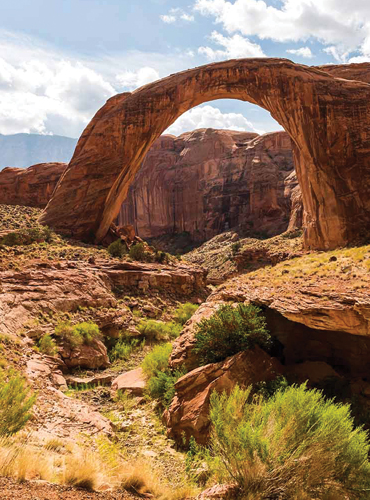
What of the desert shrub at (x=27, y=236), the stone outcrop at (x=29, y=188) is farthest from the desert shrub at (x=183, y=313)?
the stone outcrop at (x=29, y=188)

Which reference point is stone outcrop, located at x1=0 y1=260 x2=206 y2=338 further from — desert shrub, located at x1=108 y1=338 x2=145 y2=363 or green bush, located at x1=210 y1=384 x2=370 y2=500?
green bush, located at x1=210 y1=384 x2=370 y2=500

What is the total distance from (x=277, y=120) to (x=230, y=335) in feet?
62.8

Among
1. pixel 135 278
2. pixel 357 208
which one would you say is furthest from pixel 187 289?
pixel 357 208

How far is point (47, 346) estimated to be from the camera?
1161 centimetres

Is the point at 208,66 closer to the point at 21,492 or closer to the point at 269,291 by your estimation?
the point at 269,291

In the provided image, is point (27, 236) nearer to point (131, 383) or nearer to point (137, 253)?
point (137, 253)

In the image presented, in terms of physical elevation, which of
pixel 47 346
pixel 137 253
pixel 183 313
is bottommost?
pixel 183 313

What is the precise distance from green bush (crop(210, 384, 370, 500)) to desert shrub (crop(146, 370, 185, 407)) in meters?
3.83

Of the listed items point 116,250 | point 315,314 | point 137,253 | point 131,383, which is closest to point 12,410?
point 131,383

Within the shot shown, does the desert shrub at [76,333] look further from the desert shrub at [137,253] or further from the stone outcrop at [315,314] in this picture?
the desert shrub at [137,253]

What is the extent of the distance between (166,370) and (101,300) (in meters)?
7.18

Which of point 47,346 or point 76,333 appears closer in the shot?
point 47,346

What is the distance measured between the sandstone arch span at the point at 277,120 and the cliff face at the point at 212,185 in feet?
A: 71.3

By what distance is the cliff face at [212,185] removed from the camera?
151 ft
